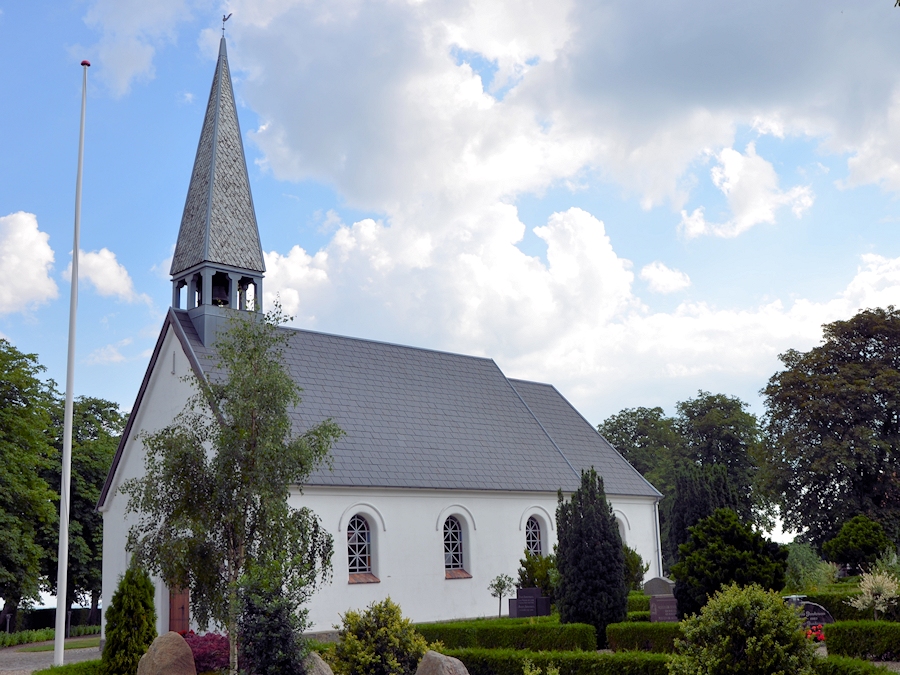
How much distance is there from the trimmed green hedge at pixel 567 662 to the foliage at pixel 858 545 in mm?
17577

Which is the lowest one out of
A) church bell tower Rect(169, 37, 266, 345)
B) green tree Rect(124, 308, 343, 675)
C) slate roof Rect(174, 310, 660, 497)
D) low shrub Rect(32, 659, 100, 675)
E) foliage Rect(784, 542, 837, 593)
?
low shrub Rect(32, 659, 100, 675)

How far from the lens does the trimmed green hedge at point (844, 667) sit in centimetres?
1056

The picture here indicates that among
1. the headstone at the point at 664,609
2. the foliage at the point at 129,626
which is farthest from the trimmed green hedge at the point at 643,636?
the foliage at the point at 129,626

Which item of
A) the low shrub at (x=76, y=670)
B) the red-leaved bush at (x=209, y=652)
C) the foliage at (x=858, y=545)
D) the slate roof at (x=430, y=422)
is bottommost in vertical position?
the low shrub at (x=76, y=670)

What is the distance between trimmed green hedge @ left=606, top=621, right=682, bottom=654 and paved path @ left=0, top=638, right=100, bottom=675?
12299 millimetres

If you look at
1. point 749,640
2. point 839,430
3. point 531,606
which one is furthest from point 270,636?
point 839,430

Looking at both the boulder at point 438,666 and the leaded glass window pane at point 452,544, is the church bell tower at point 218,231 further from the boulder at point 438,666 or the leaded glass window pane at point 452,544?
the boulder at point 438,666

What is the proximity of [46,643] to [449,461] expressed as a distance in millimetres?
15251

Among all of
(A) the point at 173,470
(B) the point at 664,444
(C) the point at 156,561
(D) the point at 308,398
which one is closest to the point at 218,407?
(A) the point at 173,470

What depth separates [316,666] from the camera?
42.7 ft

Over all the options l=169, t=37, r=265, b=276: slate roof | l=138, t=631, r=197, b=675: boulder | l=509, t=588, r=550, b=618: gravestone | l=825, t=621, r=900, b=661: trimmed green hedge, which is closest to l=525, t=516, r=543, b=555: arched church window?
l=509, t=588, r=550, b=618: gravestone

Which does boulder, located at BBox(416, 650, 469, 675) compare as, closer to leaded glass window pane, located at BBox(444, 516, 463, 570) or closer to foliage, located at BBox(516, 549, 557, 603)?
foliage, located at BBox(516, 549, 557, 603)

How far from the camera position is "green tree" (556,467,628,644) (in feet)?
59.2

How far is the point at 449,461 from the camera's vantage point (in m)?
27.4
